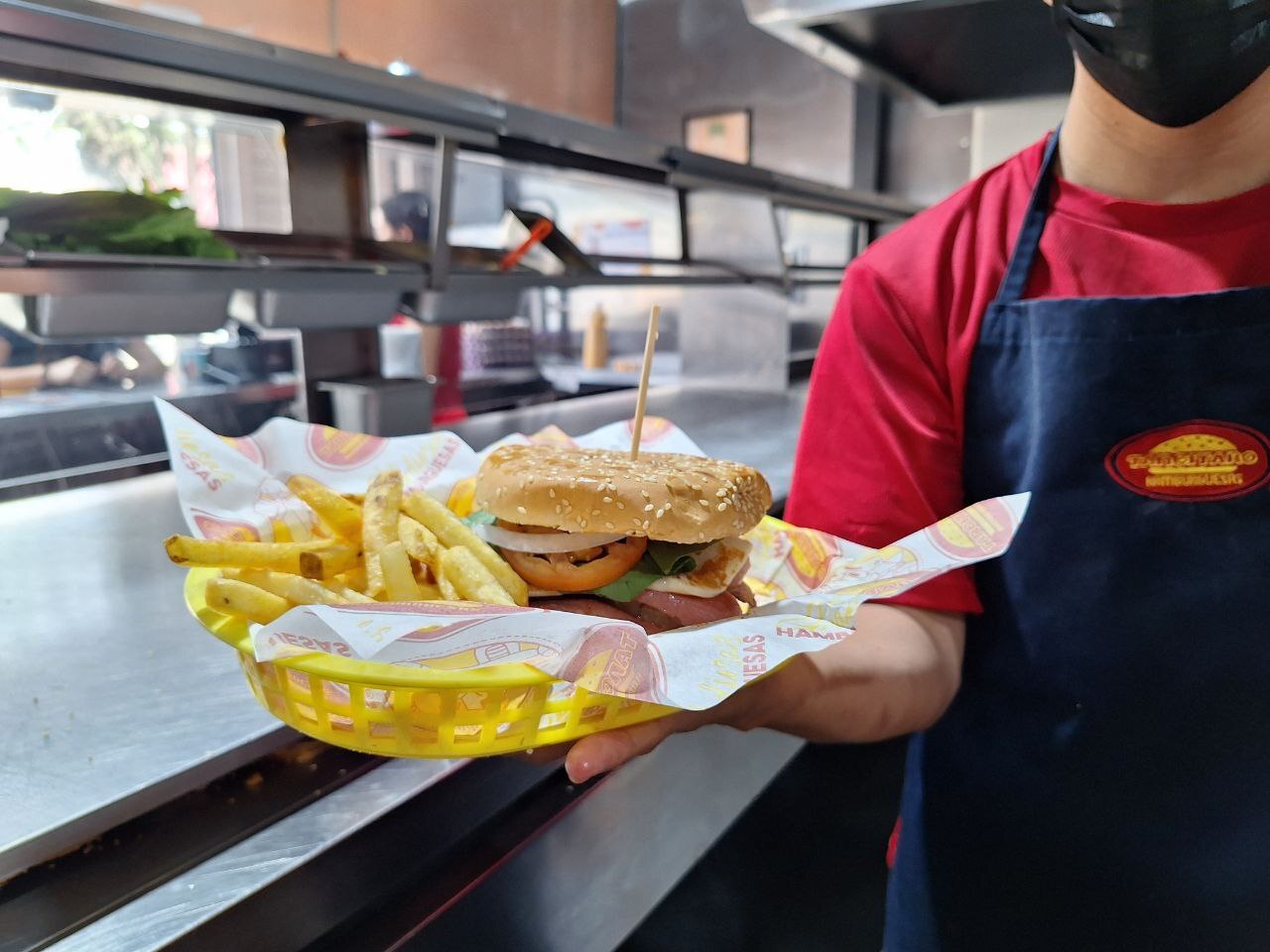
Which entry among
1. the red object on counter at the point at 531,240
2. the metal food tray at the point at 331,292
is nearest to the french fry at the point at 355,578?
the metal food tray at the point at 331,292

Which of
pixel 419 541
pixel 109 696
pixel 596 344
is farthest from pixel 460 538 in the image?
pixel 596 344

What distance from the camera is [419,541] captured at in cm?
98

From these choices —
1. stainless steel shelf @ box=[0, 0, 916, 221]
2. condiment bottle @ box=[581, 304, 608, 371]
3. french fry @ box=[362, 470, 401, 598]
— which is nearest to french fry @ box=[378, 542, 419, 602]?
french fry @ box=[362, 470, 401, 598]

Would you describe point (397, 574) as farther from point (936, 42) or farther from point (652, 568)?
point (936, 42)

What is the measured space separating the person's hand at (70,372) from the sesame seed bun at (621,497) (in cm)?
202

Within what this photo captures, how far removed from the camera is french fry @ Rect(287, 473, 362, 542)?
41.1 inches

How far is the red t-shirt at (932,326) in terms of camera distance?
43.5 inches

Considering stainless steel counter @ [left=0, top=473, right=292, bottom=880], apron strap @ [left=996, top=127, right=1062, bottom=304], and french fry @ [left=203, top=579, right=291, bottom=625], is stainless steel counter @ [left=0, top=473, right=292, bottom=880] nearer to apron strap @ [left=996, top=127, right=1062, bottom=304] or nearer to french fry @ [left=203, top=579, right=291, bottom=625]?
french fry @ [left=203, top=579, right=291, bottom=625]

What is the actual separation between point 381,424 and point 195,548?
1.19 m

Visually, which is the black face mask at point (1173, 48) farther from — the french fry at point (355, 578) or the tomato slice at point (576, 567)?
the french fry at point (355, 578)

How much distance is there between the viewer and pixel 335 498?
105 centimetres

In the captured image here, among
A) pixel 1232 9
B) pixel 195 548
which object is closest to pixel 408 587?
pixel 195 548

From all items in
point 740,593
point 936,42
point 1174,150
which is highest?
point 936,42

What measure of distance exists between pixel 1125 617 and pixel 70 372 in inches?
106
